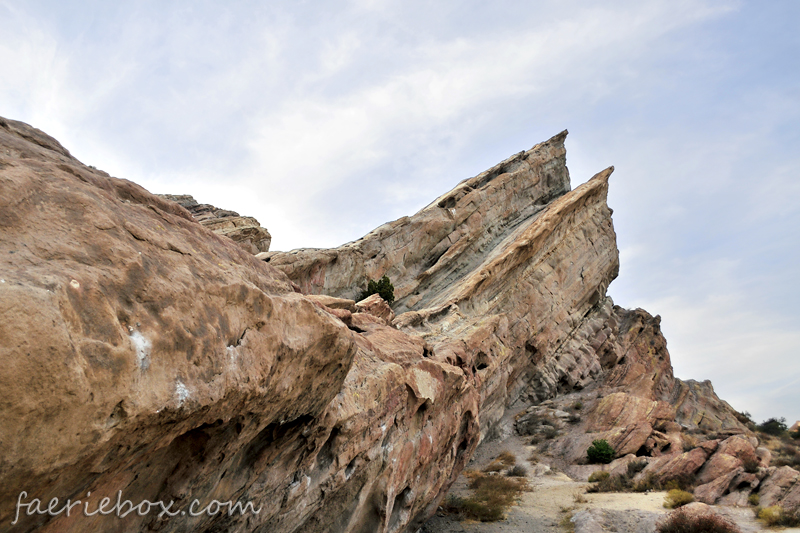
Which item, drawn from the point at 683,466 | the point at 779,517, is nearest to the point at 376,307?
the point at 779,517

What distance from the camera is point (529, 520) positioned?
1752 centimetres

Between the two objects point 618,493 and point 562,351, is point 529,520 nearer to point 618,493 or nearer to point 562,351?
point 618,493

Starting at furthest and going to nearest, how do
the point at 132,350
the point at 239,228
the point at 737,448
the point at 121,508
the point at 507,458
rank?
the point at 239,228
the point at 507,458
the point at 737,448
the point at 121,508
the point at 132,350

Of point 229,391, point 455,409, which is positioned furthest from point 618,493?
point 229,391

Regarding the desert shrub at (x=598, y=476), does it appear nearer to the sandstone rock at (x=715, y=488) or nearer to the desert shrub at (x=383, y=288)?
the sandstone rock at (x=715, y=488)

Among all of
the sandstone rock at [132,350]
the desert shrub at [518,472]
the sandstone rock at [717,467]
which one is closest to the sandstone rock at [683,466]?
the sandstone rock at [717,467]

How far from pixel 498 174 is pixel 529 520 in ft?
135

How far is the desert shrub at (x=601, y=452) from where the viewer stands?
2575 cm

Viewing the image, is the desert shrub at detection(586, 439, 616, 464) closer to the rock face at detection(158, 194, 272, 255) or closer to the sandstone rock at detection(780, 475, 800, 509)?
the sandstone rock at detection(780, 475, 800, 509)

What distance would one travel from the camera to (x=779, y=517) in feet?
49.1

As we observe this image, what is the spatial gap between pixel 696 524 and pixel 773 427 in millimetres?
40543

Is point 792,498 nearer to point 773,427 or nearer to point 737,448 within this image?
point 737,448

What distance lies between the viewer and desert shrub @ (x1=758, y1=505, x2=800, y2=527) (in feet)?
48.4

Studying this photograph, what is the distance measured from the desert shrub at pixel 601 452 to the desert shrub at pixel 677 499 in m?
7.56
